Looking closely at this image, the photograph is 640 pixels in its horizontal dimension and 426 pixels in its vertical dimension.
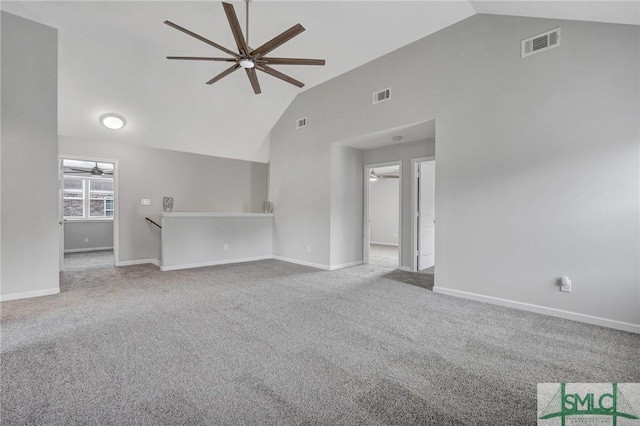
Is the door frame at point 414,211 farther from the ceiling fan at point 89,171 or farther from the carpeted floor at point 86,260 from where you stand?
the ceiling fan at point 89,171

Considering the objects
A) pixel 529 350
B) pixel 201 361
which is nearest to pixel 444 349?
pixel 529 350

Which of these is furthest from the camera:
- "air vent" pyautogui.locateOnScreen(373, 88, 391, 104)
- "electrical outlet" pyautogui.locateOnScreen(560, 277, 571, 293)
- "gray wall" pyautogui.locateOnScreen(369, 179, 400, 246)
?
"gray wall" pyautogui.locateOnScreen(369, 179, 400, 246)

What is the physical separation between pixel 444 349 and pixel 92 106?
6665 millimetres

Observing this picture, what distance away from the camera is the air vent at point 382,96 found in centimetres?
491

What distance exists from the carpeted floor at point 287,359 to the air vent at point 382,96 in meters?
3.22

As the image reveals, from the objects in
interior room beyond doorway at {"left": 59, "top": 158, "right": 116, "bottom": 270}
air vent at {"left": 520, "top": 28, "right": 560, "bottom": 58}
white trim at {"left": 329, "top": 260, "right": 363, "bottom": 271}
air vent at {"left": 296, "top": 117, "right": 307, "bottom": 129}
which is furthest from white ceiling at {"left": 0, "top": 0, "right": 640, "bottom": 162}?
white trim at {"left": 329, "top": 260, "right": 363, "bottom": 271}

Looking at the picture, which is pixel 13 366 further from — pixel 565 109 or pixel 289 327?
pixel 565 109

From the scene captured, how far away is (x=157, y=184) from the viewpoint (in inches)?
263

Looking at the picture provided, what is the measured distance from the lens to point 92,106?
5309mm

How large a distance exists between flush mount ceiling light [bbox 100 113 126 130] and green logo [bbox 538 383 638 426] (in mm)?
7239

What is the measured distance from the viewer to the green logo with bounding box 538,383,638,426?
1705 millimetres

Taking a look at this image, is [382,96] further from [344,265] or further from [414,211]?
[344,265]

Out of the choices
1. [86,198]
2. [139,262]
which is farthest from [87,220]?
[139,262]

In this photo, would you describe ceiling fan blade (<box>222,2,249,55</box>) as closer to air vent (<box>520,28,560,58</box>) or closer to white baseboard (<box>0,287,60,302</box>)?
air vent (<box>520,28,560,58</box>)
